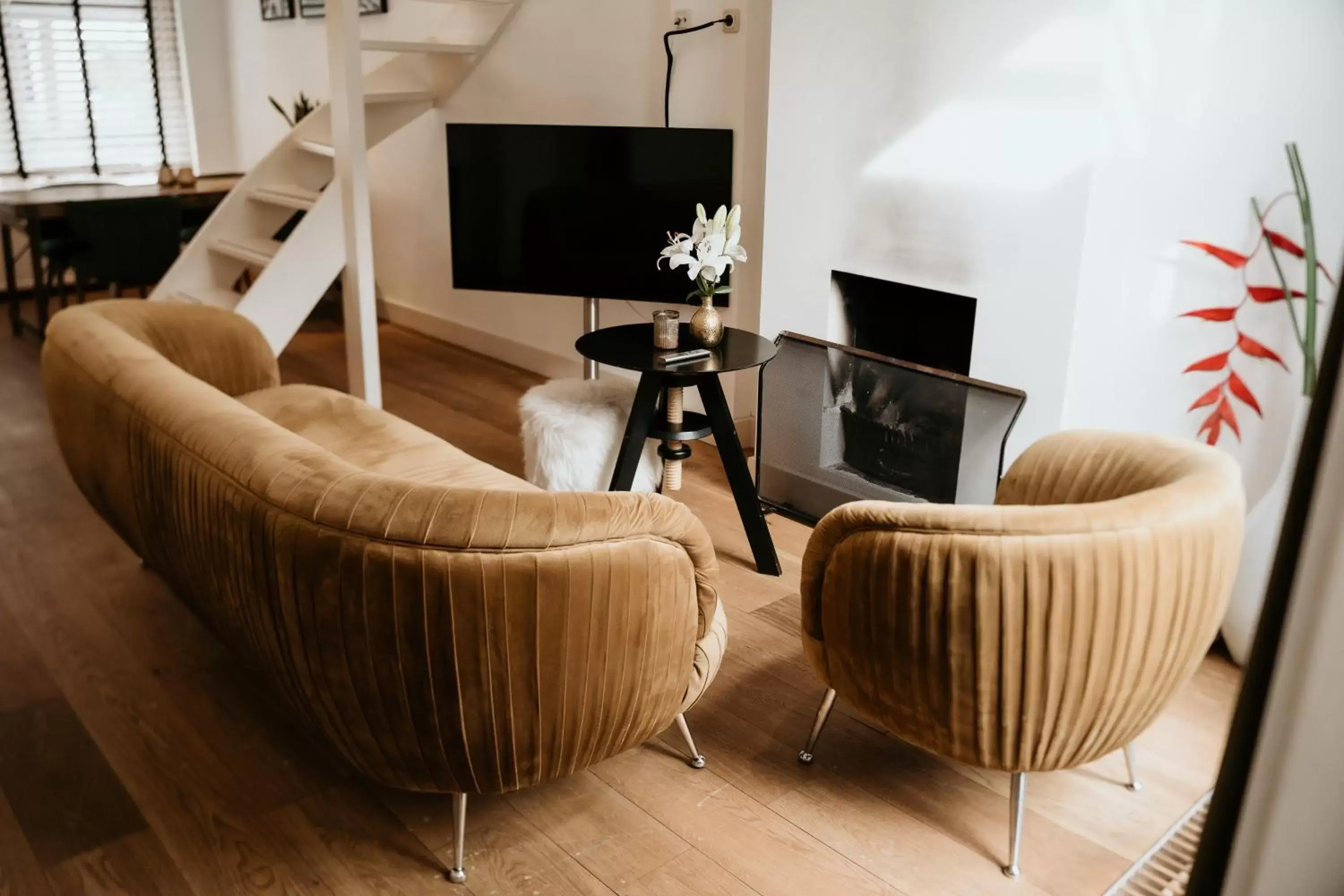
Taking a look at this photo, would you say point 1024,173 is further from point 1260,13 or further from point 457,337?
point 457,337

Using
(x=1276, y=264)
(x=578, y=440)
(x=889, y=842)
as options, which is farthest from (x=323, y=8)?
(x=889, y=842)

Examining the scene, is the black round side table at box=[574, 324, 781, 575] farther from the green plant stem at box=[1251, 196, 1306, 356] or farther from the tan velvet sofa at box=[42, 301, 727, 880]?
the green plant stem at box=[1251, 196, 1306, 356]

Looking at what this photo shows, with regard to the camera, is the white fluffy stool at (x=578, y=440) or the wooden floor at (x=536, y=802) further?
the white fluffy stool at (x=578, y=440)

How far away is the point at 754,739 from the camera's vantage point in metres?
2.27

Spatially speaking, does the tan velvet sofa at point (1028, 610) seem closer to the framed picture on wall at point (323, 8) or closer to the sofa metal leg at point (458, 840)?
the sofa metal leg at point (458, 840)

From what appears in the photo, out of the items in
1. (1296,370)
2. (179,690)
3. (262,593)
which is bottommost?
(179,690)

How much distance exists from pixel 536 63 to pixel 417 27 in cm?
96

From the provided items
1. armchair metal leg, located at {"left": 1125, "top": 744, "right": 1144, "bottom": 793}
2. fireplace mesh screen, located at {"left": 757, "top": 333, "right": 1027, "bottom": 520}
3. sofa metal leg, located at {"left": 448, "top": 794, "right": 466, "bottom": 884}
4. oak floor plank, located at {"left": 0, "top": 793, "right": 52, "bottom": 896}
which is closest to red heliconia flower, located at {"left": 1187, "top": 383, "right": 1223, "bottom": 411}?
fireplace mesh screen, located at {"left": 757, "top": 333, "right": 1027, "bottom": 520}

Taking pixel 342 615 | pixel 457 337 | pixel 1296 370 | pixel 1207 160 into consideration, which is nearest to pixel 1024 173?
pixel 1207 160

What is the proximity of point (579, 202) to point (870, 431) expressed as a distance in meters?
1.38

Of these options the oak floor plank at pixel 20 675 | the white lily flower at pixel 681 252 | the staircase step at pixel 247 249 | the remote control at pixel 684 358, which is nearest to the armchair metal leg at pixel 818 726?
the remote control at pixel 684 358

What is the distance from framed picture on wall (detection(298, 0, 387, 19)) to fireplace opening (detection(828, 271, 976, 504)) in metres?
3.32

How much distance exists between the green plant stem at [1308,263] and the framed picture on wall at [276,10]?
5.49 m

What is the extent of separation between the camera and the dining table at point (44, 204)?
5.13 m
